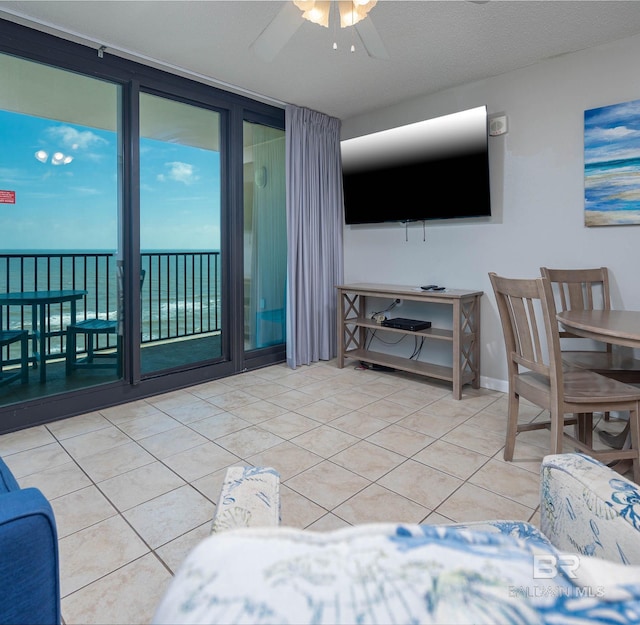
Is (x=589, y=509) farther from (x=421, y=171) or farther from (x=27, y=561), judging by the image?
(x=421, y=171)

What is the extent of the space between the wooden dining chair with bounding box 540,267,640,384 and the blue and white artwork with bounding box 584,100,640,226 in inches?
14.5

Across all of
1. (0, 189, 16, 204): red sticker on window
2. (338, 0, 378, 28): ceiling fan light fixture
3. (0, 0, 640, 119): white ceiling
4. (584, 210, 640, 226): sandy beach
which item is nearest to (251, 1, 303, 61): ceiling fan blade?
(338, 0, 378, 28): ceiling fan light fixture

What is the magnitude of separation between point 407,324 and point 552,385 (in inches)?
70.6

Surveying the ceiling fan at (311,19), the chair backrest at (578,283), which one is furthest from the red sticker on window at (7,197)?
the chair backrest at (578,283)

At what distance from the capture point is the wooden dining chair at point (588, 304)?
2523 millimetres

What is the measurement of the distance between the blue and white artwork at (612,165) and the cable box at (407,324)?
4.56 feet

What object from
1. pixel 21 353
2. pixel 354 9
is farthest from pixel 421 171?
pixel 21 353

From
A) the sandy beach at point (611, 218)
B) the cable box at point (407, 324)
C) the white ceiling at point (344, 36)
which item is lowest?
the cable box at point (407, 324)

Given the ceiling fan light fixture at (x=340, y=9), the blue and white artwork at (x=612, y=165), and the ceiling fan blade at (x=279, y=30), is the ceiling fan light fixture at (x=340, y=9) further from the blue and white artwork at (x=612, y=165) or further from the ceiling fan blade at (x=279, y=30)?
the blue and white artwork at (x=612, y=165)

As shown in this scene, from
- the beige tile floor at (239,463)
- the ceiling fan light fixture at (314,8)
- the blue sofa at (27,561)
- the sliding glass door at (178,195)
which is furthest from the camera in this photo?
the sliding glass door at (178,195)

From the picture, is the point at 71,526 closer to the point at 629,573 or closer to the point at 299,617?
the point at 299,617

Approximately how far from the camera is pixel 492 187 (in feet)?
11.4

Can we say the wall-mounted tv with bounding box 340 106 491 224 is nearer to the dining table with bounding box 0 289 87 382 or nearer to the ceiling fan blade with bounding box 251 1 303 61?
the ceiling fan blade with bounding box 251 1 303 61

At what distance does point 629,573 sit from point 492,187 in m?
3.49
